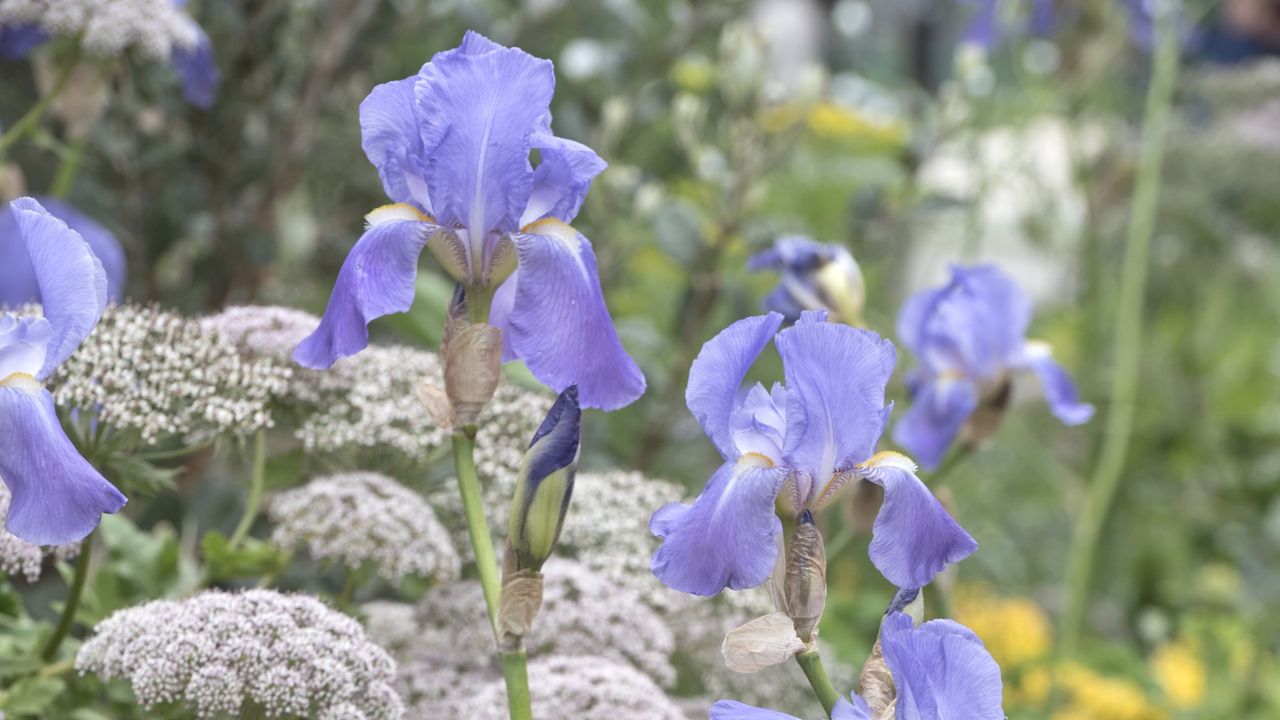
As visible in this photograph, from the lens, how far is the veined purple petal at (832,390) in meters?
0.58

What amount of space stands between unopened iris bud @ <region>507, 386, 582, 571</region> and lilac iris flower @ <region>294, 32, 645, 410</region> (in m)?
0.03

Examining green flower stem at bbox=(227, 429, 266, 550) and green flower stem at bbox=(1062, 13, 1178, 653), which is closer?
green flower stem at bbox=(227, 429, 266, 550)

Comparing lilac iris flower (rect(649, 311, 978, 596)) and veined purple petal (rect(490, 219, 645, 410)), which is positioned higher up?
veined purple petal (rect(490, 219, 645, 410))

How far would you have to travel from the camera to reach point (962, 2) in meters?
1.88

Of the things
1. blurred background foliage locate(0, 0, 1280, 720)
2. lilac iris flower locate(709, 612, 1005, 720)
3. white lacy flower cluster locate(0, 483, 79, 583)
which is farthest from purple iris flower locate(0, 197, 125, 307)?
lilac iris flower locate(709, 612, 1005, 720)

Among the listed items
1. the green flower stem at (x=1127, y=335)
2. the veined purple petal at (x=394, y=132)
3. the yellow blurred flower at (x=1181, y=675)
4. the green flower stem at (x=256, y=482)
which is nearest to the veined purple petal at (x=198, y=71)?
the green flower stem at (x=256, y=482)

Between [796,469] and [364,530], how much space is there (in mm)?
290

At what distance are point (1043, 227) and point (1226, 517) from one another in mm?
665

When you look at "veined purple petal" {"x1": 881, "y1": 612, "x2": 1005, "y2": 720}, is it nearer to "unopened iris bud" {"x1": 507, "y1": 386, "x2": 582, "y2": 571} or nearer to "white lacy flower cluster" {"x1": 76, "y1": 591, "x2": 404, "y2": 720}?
"unopened iris bud" {"x1": 507, "y1": 386, "x2": 582, "y2": 571}

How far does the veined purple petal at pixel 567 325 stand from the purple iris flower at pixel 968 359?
1.53 ft

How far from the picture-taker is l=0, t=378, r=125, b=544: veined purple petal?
1.79 ft

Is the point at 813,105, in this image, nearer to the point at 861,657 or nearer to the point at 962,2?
the point at 962,2

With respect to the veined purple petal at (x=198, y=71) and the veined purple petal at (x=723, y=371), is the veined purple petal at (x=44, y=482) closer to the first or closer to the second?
the veined purple petal at (x=723, y=371)

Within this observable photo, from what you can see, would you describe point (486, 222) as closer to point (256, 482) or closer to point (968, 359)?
point (256, 482)
